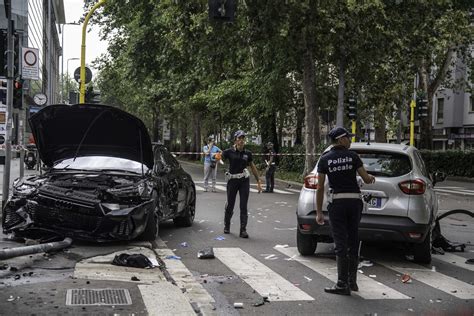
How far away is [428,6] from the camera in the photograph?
20219 mm

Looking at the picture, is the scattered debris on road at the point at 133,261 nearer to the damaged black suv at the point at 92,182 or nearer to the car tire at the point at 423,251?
the damaged black suv at the point at 92,182

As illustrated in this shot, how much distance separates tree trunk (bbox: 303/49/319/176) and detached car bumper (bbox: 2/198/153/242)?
1552 centimetres

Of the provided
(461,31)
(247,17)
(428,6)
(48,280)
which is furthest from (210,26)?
(48,280)

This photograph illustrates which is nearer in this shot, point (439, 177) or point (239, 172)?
point (439, 177)

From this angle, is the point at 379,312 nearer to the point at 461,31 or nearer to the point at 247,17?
the point at 247,17

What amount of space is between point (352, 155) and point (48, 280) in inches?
137

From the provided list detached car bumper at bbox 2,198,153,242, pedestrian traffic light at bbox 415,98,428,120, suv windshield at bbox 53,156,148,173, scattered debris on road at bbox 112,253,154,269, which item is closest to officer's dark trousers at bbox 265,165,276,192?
pedestrian traffic light at bbox 415,98,428,120

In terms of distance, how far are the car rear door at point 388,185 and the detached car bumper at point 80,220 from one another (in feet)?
10.2

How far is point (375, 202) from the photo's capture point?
7691mm

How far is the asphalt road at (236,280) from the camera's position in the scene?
547 centimetres

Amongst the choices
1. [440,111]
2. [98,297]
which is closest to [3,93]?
[98,297]

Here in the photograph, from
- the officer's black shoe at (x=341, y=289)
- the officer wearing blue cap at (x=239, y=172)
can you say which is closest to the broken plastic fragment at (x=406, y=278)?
the officer's black shoe at (x=341, y=289)

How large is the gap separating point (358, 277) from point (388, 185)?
1379 millimetres

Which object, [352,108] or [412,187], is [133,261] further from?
[352,108]
